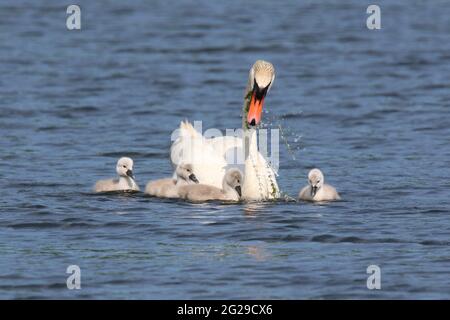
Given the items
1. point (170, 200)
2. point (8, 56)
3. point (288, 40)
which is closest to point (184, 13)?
point (288, 40)

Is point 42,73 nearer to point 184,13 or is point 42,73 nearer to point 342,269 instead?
point 184,13

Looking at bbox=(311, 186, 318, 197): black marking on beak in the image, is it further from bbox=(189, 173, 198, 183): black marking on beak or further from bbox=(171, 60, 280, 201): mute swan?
bbox=(189, 173, 198, 183): black marking on beak

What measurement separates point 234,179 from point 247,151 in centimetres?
46

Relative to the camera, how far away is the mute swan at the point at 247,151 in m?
16.0

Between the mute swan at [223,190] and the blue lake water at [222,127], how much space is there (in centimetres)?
15

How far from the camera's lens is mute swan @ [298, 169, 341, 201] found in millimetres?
15922

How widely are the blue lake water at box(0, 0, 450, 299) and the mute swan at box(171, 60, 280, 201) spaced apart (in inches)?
16.7

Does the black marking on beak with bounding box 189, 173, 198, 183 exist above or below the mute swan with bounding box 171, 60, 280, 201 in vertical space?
below

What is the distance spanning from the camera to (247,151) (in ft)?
53.3

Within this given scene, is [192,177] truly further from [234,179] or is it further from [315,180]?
[315,180]

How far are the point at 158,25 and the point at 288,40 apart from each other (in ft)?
15.3

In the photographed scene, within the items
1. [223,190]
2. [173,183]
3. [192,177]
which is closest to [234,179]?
[223,190]

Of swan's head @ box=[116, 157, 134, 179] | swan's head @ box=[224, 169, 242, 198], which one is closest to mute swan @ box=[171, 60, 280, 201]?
swan's head @ box=[224, 169, 242, 198]
